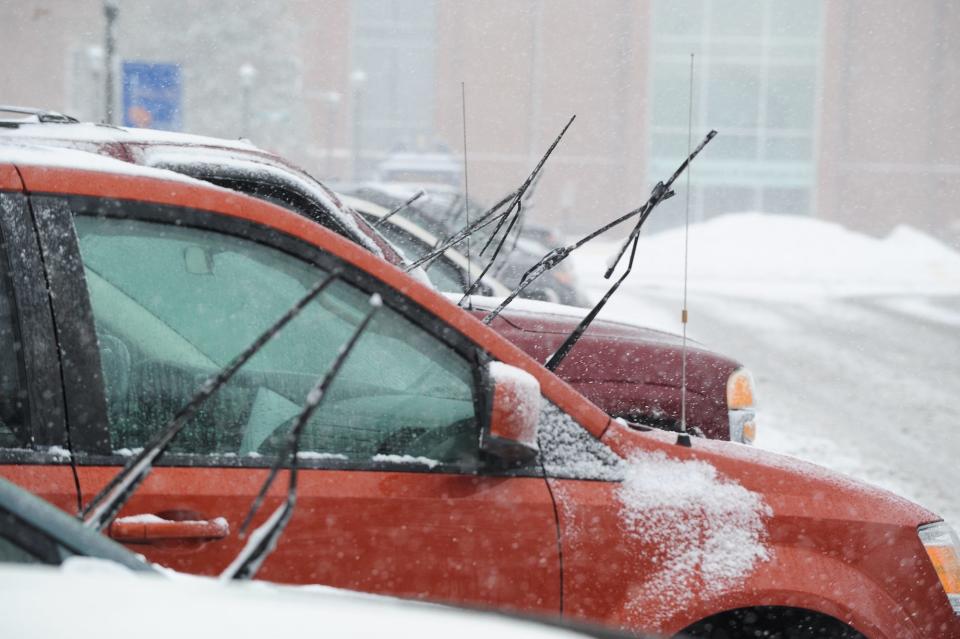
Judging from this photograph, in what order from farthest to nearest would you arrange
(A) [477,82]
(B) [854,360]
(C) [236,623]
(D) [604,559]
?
(A) [477,82], (B) [854,360], (D) [604,559], (C) [236,623]

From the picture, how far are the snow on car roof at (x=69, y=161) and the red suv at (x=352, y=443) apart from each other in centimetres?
1

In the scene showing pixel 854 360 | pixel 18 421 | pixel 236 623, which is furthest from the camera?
pixel 854 360

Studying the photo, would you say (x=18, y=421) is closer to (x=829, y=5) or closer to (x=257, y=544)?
(x=257, y=544)

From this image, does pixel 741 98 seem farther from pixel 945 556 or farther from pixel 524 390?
pixel 524 390

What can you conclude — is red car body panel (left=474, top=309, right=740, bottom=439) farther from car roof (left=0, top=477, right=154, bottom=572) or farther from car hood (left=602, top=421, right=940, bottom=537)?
car roof (left=0, top=477, right=154, bottom=572)

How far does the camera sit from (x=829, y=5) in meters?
48.0

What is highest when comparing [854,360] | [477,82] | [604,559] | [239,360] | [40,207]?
[477,82]

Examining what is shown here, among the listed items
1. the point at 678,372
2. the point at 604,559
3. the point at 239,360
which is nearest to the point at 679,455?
the point at 604,559

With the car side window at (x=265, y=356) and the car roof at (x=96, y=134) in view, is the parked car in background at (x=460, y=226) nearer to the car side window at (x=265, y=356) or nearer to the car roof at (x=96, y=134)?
the car roof at (x=96, y=134)

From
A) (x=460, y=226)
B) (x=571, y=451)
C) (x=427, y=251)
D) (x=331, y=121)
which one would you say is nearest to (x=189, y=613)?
(x=571, y=451)

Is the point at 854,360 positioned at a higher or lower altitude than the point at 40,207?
lower

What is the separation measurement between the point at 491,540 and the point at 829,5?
49.0m

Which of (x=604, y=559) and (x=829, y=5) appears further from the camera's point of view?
(x=829, y=5)

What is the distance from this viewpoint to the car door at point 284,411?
261cm
